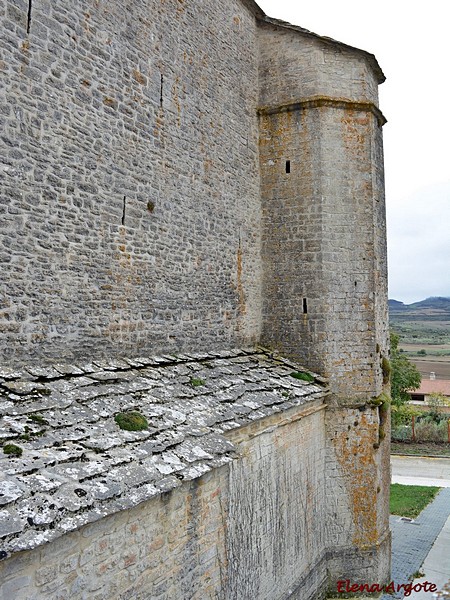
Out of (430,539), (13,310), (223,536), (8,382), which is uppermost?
(13,310)

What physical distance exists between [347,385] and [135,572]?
257 inches

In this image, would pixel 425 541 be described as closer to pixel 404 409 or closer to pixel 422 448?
pixel 422 448

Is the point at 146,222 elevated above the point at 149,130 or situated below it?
below

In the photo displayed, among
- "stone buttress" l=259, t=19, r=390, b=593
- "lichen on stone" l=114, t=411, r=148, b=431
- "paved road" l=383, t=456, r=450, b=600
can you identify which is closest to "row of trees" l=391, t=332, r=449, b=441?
"paved road" l=383, t=456, r=450, b=600

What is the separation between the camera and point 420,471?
18.8 m

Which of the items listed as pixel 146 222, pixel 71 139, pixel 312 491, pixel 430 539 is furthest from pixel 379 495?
pixel 71 139

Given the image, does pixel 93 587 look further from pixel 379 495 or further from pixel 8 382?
pixel 379 495

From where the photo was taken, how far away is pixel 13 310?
601cm

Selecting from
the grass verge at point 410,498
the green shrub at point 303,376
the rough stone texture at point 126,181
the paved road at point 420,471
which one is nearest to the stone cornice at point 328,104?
the rough stone texture at point 126,181

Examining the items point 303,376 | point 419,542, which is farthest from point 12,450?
point 419,542

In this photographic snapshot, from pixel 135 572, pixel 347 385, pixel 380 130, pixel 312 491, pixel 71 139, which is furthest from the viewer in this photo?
pixel 380 130

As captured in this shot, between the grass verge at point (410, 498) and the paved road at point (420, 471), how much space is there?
0.78 m

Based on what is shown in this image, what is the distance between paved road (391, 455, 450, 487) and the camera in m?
17.5

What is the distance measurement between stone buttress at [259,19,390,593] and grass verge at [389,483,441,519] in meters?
4.00
